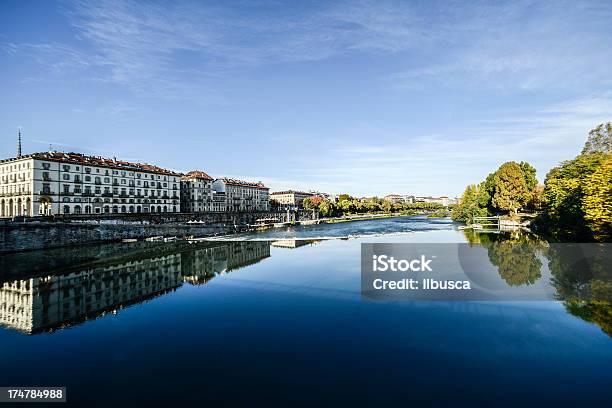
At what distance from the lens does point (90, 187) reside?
204ft

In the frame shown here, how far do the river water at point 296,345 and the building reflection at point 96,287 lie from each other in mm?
178

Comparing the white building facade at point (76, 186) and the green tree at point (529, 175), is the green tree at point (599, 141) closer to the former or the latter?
the green tree at point (529, 175)

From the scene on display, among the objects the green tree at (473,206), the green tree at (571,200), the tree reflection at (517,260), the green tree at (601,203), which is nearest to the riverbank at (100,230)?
the tree reflection at (517,260)

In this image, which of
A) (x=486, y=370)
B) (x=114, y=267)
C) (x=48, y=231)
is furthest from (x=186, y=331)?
(x=48, y=231)

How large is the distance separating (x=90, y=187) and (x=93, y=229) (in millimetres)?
17283

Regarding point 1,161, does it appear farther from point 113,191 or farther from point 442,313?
point 442,313

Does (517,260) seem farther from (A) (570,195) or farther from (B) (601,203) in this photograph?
(A) (570,195)

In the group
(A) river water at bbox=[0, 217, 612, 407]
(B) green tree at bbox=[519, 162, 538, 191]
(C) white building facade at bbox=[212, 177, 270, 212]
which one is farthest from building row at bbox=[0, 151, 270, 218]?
(B) green tree at bbox=[519, 162, 538, 191]

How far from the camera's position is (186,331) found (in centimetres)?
1639

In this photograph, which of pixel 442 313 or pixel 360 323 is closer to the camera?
pixel 360 323

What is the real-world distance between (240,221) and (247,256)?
167 feet

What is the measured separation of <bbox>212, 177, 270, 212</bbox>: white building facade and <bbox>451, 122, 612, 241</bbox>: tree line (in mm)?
67137

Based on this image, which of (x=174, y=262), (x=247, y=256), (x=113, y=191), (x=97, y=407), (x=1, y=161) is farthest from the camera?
(x=113, y=191)

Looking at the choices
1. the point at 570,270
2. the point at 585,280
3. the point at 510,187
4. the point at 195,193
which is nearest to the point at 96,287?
the point at 585,280
